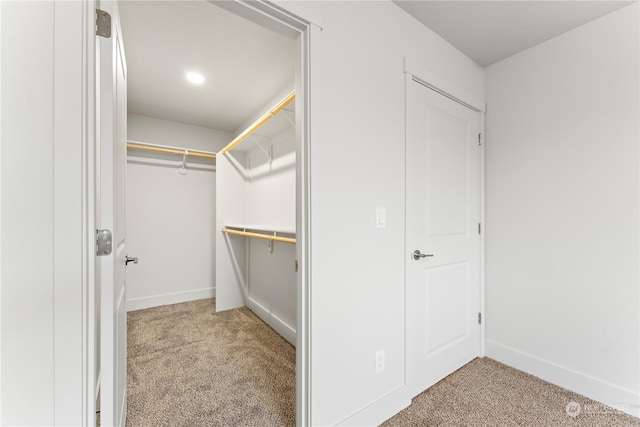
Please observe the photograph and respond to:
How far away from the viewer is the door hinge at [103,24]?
88 centimetres

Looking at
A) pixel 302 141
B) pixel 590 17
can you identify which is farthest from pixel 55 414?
pixel 590 17

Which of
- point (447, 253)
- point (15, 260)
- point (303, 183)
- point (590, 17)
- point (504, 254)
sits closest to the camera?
point (15, 260)

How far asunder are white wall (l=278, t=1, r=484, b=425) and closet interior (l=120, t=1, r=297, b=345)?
1.97ft

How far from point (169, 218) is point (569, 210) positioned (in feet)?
13.0

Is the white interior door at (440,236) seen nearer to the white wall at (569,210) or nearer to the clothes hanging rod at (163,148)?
the white wall at (569,210)

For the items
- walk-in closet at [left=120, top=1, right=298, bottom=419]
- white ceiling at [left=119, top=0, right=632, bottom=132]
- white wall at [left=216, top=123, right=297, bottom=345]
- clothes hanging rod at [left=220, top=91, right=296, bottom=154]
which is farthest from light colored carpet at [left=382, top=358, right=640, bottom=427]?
white ceiling at [left=119, top=0, right=632, bottom=132]

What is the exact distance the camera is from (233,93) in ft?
8.83

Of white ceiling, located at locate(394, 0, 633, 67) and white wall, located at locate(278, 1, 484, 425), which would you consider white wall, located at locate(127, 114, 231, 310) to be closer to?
white wall, located at locate(278, 1, 484, 425)

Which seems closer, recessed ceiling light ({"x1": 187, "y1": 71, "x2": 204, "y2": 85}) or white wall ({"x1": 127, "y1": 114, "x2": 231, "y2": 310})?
recessed ceiling light ({"x1": 187, "y1": 71, "x2": 204, "y2": 85})

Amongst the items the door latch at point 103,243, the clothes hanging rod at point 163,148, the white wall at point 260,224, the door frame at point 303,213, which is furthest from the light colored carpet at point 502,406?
the clothes hanging rod at point 163,148

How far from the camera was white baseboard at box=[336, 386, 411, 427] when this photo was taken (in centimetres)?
141

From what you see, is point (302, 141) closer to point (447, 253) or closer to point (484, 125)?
point (447, 253)

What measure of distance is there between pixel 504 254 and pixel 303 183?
1.83 meters

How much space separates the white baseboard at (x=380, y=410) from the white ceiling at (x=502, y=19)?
88.9 inches
